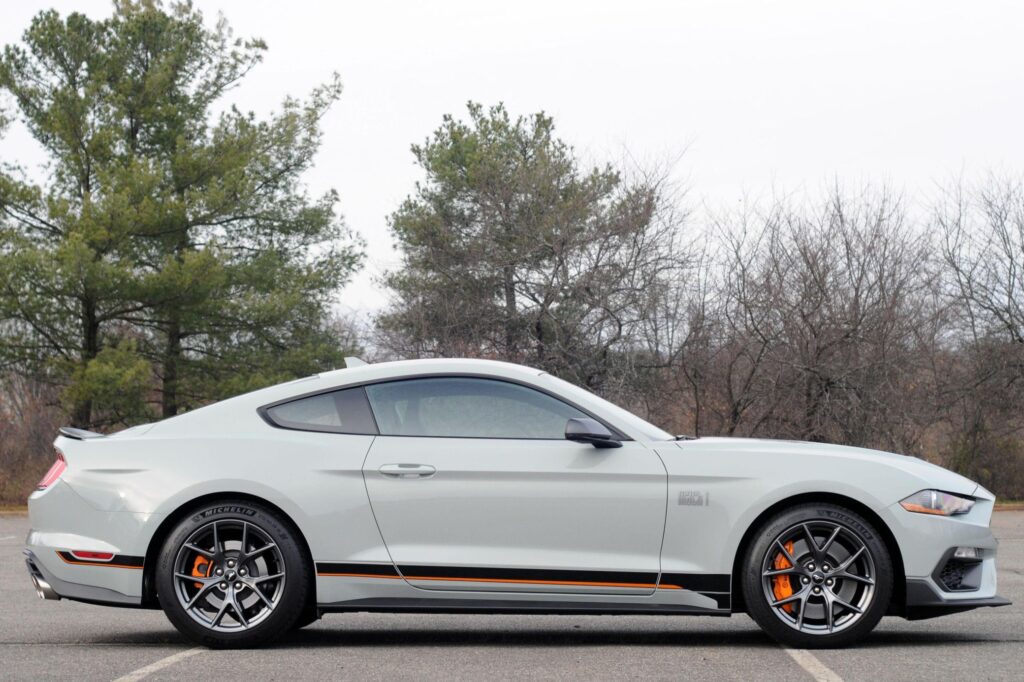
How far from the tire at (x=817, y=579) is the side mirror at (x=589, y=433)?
884mm

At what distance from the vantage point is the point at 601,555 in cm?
641

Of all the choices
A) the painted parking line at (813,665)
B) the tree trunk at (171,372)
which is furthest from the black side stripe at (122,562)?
the tree trunk at (171,372)

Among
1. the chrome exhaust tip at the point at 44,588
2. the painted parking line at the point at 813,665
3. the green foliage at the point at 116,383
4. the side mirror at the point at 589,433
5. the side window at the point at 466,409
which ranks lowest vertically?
the painted parking line at the point at 813,665

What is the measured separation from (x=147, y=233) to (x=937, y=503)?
83.6 feet

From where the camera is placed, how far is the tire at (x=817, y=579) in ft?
20.9

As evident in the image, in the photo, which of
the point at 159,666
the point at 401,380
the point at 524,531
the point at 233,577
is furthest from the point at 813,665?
the point at 159,666

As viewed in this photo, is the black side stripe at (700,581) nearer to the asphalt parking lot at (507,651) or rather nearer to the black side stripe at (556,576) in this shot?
the black side stripe at (556,576)

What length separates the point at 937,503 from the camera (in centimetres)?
648

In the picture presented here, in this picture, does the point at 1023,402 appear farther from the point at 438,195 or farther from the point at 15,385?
the point at 15,385

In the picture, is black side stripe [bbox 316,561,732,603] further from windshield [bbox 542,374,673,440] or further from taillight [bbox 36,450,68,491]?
taillight [bbox 36,450,68,491]

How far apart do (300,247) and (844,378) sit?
1532cm

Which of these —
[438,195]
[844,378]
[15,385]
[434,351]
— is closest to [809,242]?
[844,378]

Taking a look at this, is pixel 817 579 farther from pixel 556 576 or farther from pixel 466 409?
pixel 466 409

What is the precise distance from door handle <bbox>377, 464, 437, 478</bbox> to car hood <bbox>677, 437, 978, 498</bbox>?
1283 mm
